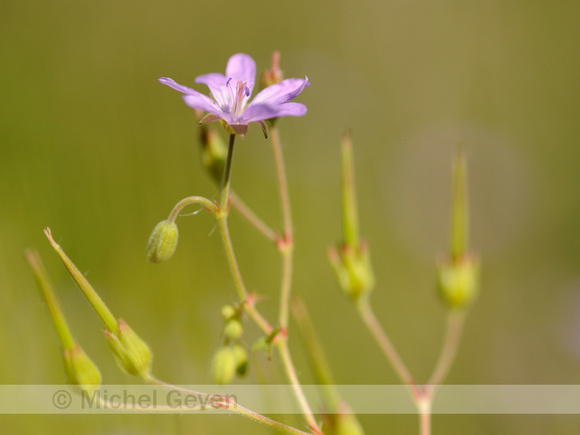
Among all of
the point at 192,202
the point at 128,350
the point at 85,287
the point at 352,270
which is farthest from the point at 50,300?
the point at 352,270

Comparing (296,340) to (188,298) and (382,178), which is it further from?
(382,178)

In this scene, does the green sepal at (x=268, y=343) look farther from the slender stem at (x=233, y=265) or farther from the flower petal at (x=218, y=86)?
the flower petal at (x=218, y=86)

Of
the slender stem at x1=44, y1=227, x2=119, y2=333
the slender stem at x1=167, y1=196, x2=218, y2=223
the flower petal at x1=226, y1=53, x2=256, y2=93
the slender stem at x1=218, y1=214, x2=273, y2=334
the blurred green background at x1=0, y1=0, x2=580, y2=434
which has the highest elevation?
the blurred green background at x1=0, y1=0, x2=580, y2=434

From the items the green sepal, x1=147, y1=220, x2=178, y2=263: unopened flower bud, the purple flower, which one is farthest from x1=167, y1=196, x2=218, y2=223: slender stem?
the green sepal

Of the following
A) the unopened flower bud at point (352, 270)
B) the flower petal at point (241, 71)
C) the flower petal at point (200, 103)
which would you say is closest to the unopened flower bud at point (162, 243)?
the flower petal at point (200, 103)

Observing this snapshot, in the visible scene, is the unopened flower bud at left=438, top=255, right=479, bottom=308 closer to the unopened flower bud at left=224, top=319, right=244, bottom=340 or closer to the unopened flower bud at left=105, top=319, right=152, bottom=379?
the unopened flower bud at left=224, top=319, right=244, bottom=340

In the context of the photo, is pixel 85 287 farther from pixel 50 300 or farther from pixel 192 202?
pixel 192 202

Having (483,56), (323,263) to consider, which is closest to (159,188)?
(323,263)
